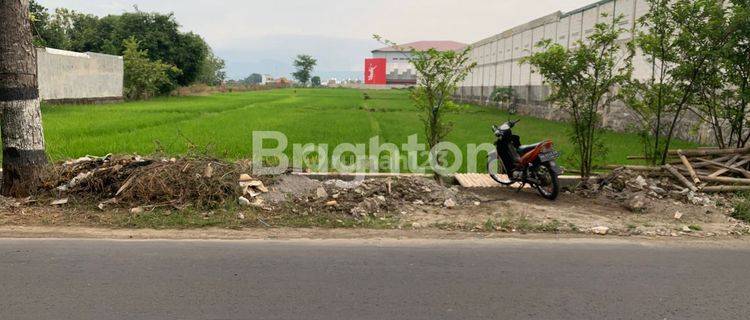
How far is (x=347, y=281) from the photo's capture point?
4234 millimetres

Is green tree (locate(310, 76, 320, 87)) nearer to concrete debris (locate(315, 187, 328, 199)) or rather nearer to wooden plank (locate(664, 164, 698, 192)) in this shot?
wooden plank (locate(664, 164, 698, 192))

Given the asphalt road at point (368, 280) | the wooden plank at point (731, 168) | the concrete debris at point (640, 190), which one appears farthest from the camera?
the wooden plank at point (731, 168)

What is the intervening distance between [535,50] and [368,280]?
26303 millimetres

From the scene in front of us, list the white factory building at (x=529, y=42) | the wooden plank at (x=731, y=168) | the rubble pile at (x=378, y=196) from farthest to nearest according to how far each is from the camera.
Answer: the white factory building at (x=529, y=42), the wooden plank at (x=731, y=168), the rubble pile at (x=378, y=196)

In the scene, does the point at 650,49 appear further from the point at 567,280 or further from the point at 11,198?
the point at 11,198

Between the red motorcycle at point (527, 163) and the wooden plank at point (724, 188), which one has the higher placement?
the red motorcycle at point (527, 163)

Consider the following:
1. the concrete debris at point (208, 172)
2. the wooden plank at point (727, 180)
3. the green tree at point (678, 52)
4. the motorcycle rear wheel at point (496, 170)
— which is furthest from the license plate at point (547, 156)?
the concrete debris at point (208, 172)

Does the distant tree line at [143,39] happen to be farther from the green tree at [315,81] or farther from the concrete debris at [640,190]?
the green tree at [315,81]

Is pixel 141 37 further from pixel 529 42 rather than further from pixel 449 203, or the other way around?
pixel 449 203

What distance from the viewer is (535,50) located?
28281 mm

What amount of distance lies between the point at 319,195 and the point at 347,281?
2.84 m

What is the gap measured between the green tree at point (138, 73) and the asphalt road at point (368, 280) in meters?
34.5

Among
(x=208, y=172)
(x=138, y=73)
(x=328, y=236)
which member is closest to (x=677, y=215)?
(x=328, y=236)

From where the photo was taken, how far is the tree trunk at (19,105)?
6473mm
